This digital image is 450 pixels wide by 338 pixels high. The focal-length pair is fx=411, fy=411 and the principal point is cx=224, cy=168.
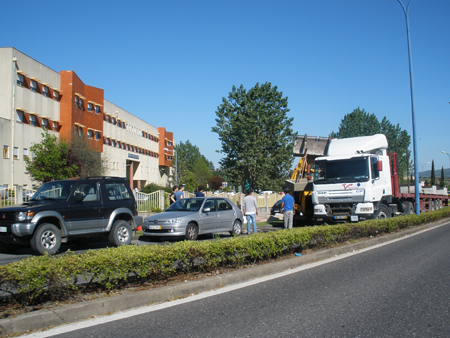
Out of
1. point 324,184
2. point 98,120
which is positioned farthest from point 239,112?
point 324,184

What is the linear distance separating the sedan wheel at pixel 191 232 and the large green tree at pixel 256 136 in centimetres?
2414

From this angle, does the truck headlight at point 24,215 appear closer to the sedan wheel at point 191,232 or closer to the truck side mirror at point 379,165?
the sedan wheel at point 191,232

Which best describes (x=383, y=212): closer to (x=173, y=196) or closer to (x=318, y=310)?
(x=173, y=196)

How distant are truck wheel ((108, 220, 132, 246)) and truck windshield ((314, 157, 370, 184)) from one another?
7.72m

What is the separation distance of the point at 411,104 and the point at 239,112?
19.6 metres

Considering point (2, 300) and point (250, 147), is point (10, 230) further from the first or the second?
point (250, 147)

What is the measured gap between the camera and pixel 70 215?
1020 cm

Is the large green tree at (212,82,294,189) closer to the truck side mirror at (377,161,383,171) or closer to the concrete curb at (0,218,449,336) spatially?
the truck side mirror at (377,161,383,171)

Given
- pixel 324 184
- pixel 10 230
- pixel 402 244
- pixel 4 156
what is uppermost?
pixel 4 156

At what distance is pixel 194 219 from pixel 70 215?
13.3 feet

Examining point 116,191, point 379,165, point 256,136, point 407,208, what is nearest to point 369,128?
point 256,136

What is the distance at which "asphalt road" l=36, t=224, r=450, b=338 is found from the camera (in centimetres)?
430

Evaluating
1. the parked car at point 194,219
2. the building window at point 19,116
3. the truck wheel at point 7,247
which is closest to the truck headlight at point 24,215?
the truck wheel at point 7,247

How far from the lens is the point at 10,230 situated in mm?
9312
